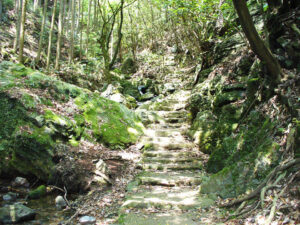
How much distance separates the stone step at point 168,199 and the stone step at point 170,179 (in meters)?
0.26

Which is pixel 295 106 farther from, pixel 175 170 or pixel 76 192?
pixel 76 192

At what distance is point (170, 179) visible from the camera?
5.23 m

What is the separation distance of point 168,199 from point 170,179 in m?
0.91

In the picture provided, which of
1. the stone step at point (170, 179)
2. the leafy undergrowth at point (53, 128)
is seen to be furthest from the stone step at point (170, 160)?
the leafy undergrowth at point (53, 128)

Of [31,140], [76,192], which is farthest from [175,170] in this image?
[31,140]

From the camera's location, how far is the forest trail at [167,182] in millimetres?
3796

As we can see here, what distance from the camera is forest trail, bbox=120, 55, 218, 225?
3.80 metres

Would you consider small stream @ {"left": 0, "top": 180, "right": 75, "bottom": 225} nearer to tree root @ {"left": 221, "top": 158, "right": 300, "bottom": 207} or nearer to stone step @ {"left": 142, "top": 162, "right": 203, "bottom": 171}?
stone step @ {"left": 142, "top": 162, "right": 203, "bottom": 171}

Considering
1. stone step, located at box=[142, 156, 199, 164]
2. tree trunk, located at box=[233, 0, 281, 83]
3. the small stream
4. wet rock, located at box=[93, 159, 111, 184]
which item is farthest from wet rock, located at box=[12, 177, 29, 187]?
tree trunk, located at box=[233, 0, 281, 83]

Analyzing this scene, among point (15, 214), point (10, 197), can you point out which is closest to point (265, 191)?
point (15, 214)

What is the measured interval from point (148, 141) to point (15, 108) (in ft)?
13.6

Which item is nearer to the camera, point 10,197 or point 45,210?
point 45,210

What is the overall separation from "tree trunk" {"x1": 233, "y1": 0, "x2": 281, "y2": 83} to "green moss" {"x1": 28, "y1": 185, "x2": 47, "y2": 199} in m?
5.20

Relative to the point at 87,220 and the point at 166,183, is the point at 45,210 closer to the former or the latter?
the point at 87,220
